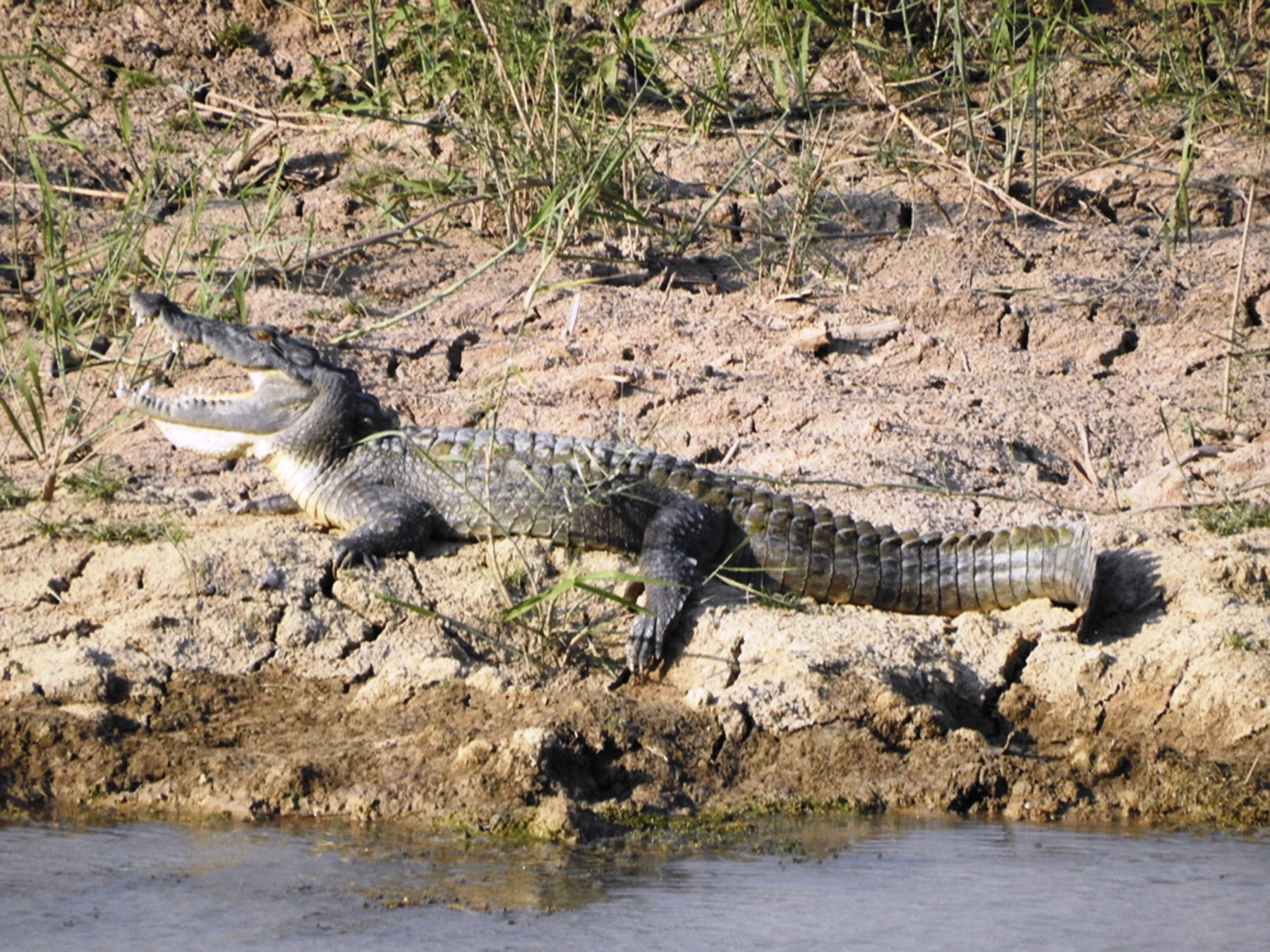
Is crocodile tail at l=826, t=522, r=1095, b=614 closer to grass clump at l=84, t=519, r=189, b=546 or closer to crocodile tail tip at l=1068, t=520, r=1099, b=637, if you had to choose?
crocodile tail tip at l=1068, t=520, r=1099, b=637

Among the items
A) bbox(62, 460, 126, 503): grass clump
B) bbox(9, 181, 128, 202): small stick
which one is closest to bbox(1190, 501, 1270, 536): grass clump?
bbox(62, 460, 126, 503): grass clump

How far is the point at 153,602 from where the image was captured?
451 cm

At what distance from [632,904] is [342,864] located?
65 centimetres

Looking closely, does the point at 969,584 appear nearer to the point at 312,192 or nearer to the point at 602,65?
the point at 602,65

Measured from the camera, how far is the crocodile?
4.89m

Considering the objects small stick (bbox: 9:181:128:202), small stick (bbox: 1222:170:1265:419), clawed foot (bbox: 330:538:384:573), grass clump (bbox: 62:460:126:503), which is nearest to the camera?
clawed foot (bbox: 330:538:384:573)

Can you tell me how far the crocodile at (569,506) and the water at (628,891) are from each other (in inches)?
42.0

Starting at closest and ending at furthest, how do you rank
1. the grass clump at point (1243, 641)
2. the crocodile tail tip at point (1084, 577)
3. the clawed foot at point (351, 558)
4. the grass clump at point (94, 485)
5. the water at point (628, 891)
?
the water at point (628, 891) → the grass clump at point (1243, 641) → the crocodile tail tip at point (1084, 577) → the clawed foot at point (351, 558) → the grass clump at point (94, 485)

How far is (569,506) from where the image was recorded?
4676mm

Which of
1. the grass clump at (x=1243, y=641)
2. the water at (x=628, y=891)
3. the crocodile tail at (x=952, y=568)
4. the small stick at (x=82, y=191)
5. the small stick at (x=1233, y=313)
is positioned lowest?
the water at (x=628, y=891)

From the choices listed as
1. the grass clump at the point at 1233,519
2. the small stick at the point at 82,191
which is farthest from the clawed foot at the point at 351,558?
the small stick at the point at 82,191

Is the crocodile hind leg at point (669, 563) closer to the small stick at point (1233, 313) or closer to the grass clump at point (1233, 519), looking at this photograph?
the grass clump at point (1233, 519)

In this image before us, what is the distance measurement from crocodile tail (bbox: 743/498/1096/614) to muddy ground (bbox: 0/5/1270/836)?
147 millimetres

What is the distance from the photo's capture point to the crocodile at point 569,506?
4.89 metres
